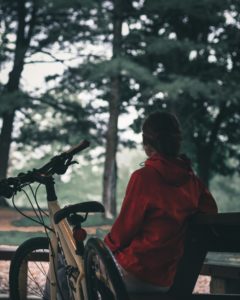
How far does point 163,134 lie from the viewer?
9.50ft

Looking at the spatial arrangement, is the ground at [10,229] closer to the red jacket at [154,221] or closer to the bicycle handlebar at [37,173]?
the bicycle handlebar at [37,173]

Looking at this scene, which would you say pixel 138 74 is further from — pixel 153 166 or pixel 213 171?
pixel 153 166

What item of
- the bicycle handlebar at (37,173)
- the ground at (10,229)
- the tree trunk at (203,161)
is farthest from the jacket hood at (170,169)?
the tree trunk at (203,161)

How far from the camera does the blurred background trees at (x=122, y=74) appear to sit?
1827 centimetres

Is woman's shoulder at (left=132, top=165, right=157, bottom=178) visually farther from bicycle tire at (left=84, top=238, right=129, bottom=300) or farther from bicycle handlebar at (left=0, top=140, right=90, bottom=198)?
bicycle handlebar at (left=0, top=140, right=90, bottom=198)

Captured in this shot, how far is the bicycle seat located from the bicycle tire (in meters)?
0.21

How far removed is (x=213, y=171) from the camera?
24.1 m

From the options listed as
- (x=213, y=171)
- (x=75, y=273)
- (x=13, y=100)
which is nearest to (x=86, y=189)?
(x=213, y=171)

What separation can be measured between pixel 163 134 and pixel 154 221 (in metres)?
0.42

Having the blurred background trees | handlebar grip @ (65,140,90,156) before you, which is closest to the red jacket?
handlebar grip @ (65,140,90,156)

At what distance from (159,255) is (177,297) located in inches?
9.6

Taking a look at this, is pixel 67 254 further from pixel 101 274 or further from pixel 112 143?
pixel 112 143

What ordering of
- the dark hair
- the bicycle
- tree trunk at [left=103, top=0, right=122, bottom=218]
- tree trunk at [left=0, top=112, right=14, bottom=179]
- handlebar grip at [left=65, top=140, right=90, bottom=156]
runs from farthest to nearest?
tree trunk at [left=0, top=112, right=14, bottom=179] → tree trunk at [left=103, top=0, right=122, bottom=218] → handlebar grip at [left=65, top=140, right=90, bottom=156] → the dark hair → the bicycle

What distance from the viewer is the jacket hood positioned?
112 inches
